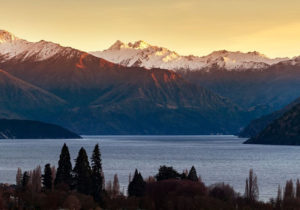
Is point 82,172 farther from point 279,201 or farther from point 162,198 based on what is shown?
point 279,201

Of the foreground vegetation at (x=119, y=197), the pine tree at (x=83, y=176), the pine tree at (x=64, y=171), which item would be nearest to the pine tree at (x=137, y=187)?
the foreground vegetation at (x=119, y=197)

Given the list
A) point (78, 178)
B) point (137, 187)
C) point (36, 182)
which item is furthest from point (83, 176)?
point (137, 187)

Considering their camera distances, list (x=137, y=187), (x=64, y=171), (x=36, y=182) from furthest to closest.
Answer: (x=64, y=171) < (x=36, y=182) < (x=137, y=187)

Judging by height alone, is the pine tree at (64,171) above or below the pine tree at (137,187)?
above

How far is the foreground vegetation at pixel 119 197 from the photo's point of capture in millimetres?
116312

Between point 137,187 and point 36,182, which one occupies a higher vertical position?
point 36,182

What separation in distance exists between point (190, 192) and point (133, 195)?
12.3m

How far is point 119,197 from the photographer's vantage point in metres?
131

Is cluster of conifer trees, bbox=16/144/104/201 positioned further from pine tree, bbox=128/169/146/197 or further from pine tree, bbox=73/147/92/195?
pine tree, bbox=128/169/146/197

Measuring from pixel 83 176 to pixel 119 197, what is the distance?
25.2 feet

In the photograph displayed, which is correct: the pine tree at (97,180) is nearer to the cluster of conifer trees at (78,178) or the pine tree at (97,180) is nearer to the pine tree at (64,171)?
the cluster of conifer trees at (78,178)

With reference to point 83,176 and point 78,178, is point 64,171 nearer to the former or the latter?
point 78,178

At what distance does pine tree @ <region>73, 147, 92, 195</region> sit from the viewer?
131 meters

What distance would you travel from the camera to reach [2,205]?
11094 cm
